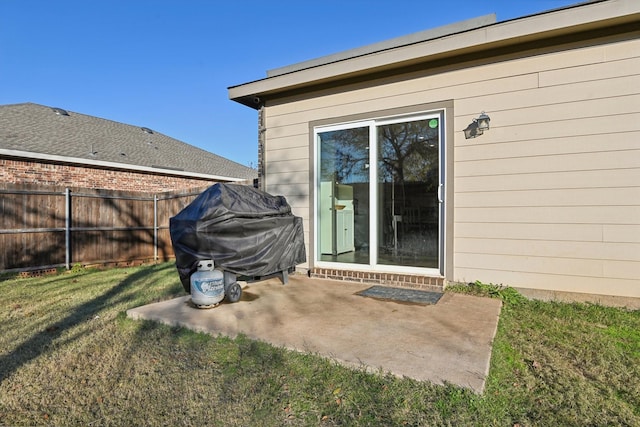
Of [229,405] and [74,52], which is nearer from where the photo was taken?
[229,405]

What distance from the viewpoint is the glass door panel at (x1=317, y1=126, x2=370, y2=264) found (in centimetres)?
501

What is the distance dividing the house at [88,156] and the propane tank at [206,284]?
145 inches

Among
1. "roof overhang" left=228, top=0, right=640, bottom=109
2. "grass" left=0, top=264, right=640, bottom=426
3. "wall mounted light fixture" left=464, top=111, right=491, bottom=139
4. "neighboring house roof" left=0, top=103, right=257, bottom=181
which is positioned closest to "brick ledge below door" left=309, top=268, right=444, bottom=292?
"grass" left=0, top=264, right=640, bottom=426

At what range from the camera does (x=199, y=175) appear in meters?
11.8

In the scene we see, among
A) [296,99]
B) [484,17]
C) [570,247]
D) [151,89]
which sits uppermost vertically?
[151,89]

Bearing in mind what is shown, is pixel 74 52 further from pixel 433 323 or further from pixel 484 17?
pixel 433 323

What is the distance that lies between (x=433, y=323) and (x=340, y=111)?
3400 millimetres

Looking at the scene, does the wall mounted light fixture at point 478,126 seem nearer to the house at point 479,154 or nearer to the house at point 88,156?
the house at point 479,154

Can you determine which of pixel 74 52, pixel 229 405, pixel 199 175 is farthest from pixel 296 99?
pixel 74 52

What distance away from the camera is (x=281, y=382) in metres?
2.06

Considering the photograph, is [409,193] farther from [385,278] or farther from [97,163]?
[97,163]

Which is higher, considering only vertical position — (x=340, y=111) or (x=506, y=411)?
(x=340, y=111)

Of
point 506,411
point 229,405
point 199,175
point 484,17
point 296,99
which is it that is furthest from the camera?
point 199,175

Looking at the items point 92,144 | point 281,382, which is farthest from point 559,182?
point 92,144
